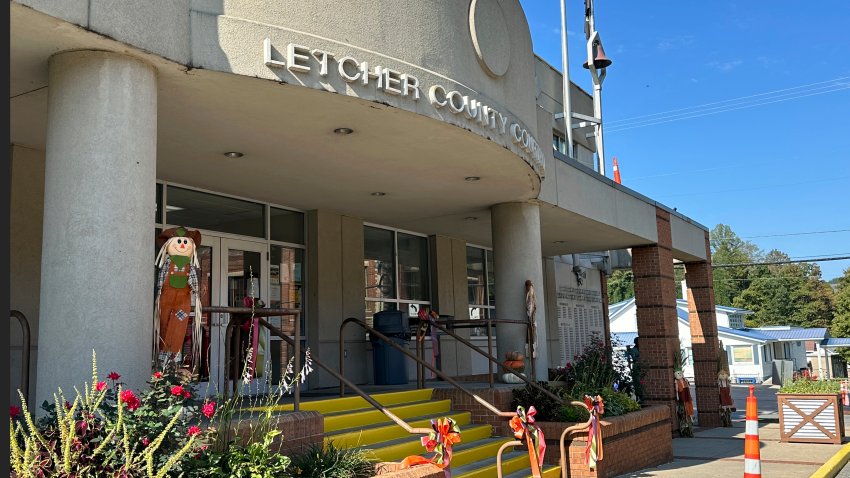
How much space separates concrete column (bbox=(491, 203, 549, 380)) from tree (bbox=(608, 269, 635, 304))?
270ft

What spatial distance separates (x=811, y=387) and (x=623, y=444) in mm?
6653

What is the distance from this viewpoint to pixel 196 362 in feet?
22.3

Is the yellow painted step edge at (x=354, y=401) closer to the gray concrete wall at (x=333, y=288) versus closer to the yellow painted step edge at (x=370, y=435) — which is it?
the yellow painted step edge at (x=370, y=435)

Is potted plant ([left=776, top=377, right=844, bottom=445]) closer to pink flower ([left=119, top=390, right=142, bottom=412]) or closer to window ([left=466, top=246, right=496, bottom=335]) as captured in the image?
window ([left=466, top=246, right=496, bottom=335])

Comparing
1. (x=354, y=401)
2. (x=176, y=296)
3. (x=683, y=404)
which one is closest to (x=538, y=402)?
(x=354, y=401)

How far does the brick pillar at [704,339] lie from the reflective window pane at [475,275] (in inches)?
220

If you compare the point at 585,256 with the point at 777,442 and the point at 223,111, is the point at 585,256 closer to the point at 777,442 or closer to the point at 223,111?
the point at 777,442

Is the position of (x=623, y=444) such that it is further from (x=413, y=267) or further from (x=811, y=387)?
(x=811, y=387)

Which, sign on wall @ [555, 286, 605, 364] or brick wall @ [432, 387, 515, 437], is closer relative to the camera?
brick wall @ [432, 387, 515, 437]

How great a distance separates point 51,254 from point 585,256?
1751cm

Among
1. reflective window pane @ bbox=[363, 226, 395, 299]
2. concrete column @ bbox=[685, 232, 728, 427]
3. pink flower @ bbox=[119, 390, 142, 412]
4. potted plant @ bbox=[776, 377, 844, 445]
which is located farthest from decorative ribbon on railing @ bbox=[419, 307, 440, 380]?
concrete column @ bbox=[685, 232, 728, 427]

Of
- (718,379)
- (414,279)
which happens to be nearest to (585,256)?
(718,379)

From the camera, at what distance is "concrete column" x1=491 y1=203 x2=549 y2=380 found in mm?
11945

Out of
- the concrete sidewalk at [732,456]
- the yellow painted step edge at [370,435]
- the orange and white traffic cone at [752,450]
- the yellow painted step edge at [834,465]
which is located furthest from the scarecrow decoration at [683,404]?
the orange and white traffic cone at [752,450]
